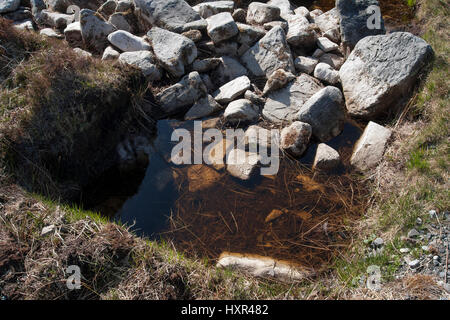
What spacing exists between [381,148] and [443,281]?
6.81ft

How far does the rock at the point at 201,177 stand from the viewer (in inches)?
185

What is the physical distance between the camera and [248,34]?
6145 mm

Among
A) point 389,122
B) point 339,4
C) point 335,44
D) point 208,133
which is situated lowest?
point 208,133

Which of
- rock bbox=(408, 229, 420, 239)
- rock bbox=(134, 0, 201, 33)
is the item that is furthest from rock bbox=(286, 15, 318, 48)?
rock bbox=(408, 229, 420, 239)

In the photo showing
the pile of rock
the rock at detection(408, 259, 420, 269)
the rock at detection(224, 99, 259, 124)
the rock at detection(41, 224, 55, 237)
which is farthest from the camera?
the rock at detection(224, 99, 259, 124)

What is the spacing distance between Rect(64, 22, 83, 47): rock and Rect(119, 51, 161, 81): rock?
111 cm

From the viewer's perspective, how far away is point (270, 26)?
21.0 ft

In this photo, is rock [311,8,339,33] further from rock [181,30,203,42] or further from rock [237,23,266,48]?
rock [181,30,203,42]

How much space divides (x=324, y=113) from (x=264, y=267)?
2.58 metres

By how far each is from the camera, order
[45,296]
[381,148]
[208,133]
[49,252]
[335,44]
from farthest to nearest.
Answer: [335,44] → [208,133] → [381,148] → [49,252] → [45,296]

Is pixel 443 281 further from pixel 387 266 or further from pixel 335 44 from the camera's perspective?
pixel 335 44

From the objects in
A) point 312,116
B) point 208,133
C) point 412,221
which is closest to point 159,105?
point 208,133

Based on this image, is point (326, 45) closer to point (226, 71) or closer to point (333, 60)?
point (333, 60)

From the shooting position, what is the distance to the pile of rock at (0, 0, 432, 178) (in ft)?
16.6
